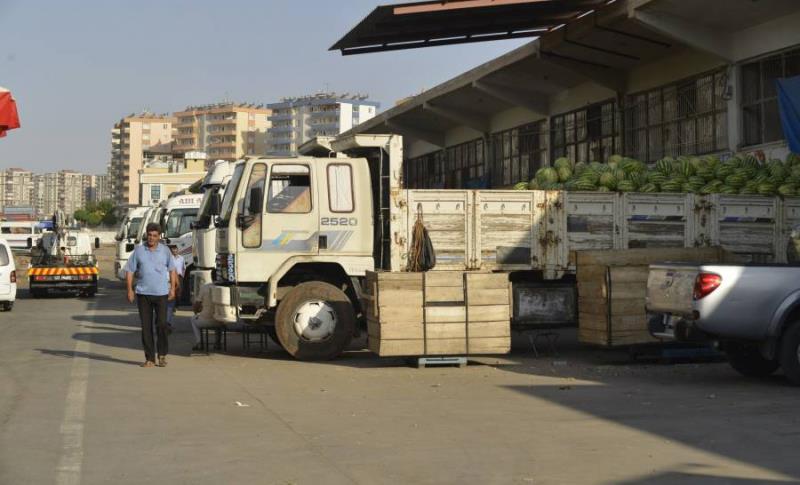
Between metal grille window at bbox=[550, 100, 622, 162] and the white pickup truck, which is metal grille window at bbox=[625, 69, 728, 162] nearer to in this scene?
metal grille window at bbox=[550, 100, 622, 162]

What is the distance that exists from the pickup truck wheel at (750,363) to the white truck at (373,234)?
2.53 meters

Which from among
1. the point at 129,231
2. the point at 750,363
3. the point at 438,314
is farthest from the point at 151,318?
the point at 129,231

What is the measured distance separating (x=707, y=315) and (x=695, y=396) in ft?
3.18

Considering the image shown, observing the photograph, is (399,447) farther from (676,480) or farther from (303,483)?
(676,480)

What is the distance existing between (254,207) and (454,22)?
10152 mm

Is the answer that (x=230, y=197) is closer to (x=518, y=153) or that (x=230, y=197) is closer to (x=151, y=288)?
(x=151, y=288)

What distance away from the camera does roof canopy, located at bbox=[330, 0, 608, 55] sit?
21.3 metres

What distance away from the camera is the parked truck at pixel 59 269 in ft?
107

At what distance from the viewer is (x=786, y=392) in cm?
1149

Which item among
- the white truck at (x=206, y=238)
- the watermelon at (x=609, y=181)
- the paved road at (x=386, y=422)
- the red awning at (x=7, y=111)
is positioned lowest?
the paved road at (x=386, y=422)

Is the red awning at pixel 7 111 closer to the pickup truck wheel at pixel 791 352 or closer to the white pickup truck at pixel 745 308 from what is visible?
the white pickup truck at pixel 745 308

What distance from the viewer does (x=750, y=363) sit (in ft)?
42.6

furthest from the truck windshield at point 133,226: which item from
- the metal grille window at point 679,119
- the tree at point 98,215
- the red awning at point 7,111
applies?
the tree at point 98,215

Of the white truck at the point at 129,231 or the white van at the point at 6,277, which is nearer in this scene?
the white van at the point at 6,277
